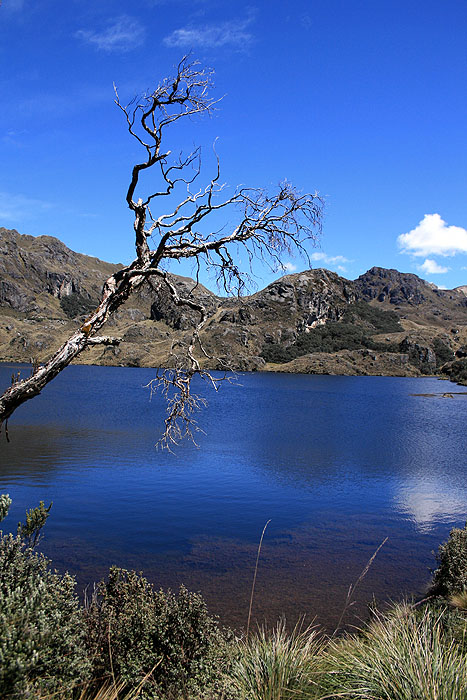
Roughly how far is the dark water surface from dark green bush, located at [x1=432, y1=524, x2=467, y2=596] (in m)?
1.62

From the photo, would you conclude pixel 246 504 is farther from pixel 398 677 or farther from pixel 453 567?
pixel 398 677

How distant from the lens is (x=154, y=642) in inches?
259

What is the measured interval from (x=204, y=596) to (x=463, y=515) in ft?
43.5

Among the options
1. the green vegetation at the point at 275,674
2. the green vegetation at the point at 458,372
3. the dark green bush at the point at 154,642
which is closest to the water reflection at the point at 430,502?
the dark green bush at the point at 154,642

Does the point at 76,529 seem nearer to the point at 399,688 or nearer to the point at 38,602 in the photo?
the point at 38,602

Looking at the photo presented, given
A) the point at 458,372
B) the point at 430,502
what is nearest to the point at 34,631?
the point at 430,502

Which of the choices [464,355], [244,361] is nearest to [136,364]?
[244,361]

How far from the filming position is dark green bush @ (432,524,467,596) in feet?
36.1

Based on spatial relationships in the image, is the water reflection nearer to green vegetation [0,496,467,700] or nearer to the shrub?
green vegetation [0,496,467,700]

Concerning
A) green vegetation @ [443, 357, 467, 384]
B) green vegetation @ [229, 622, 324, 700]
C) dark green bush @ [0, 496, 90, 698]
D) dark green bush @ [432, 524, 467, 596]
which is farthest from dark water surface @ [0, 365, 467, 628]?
green vegetation @ [443, 357, 467, 384]

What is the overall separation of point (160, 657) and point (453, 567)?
814 cm

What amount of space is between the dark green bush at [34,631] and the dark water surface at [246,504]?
695 centimetres

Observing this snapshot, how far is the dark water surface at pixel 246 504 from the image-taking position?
1418 centimetres

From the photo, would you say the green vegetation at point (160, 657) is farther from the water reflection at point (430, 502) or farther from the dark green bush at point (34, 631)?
the water reflection at point (430, 502)
